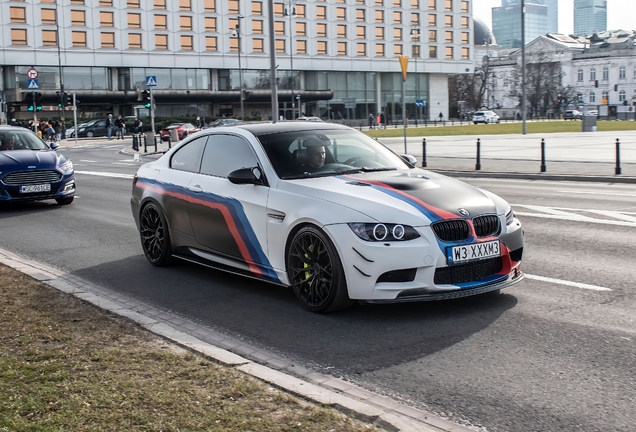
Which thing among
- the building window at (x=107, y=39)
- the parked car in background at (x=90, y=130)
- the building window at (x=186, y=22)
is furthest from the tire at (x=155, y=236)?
the building window at (x=186, y=22)

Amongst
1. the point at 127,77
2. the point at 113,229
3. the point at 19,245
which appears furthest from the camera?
the point at 127,77

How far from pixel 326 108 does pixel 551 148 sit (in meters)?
68.5

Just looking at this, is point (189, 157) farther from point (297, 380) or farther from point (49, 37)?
point (49, 37)

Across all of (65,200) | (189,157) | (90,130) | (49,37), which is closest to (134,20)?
(49,37)

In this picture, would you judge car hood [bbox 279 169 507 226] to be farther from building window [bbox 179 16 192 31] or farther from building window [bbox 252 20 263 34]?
building window [bbox 252 20 263 34]

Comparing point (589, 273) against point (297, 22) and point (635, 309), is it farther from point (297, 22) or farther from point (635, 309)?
point (297, 22)

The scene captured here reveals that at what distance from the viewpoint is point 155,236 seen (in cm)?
888

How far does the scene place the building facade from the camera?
79750 mm

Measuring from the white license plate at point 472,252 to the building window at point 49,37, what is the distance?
3167 inches

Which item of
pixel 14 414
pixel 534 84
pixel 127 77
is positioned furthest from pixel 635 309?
pixel 534 84

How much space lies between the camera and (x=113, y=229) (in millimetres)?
12258

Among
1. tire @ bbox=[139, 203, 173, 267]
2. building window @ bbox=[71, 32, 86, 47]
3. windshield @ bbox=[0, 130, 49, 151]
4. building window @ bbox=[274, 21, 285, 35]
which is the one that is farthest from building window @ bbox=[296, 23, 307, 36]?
tire @ bbox=[139, 203, 173, 267]

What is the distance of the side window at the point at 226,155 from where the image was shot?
7.59m

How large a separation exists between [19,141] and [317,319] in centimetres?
1120
